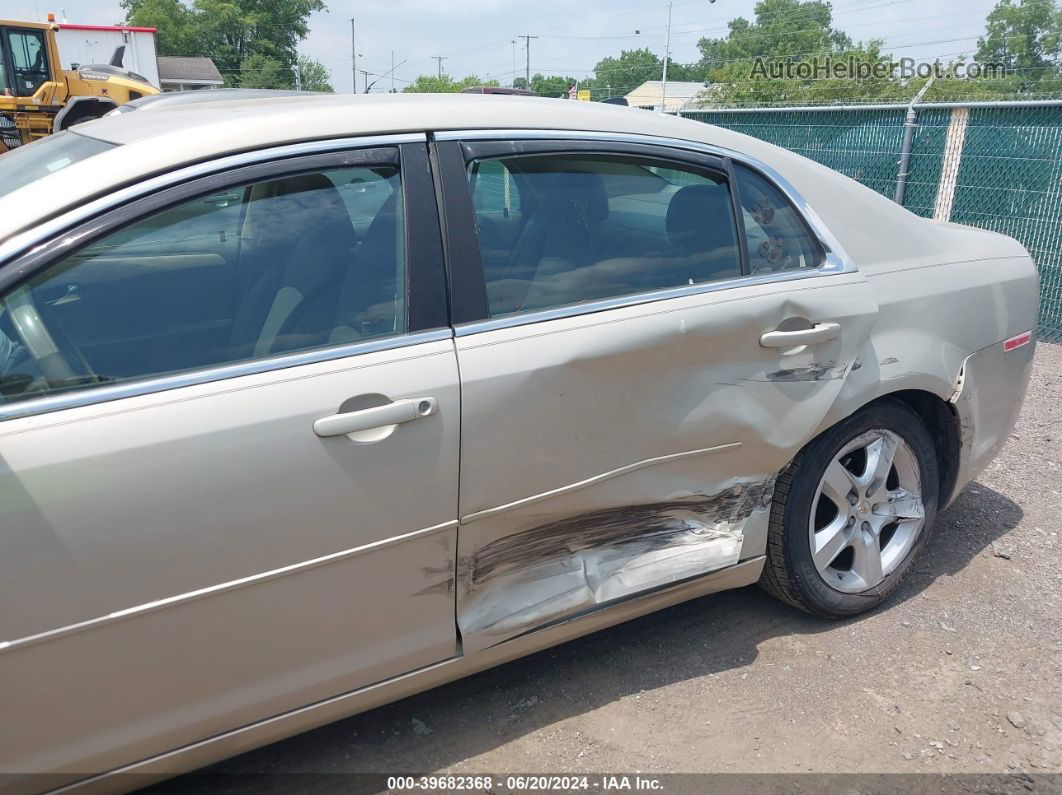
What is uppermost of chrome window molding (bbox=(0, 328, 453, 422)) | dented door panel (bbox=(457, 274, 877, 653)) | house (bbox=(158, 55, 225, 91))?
house (bbox=(158, 55, 225, 91))

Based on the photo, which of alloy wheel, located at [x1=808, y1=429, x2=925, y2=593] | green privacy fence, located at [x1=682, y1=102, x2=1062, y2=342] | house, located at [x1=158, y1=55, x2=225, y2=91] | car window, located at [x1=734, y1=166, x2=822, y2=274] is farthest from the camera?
house, located at [x1=158, y1=55, x2=225, y2=91]

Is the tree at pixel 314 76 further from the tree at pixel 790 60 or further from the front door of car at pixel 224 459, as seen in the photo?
the front door of car at pixel 224 459

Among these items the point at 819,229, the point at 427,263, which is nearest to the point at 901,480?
the point at 819,229

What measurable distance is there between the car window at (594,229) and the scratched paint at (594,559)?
0.66 meters

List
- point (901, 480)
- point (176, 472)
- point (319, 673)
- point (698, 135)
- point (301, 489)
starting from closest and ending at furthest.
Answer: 1. point (176, 472)
2. point (301, 489)
3. point (319, 673)
4. point (698, 135)
5. point (901, 480)

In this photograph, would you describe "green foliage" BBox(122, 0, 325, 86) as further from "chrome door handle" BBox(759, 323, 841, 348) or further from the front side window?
"chrome door handle" BBox(759, 323, 841, 348)

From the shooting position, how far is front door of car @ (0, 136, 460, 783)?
168cm

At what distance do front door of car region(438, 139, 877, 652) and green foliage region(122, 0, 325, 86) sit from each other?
223 feet

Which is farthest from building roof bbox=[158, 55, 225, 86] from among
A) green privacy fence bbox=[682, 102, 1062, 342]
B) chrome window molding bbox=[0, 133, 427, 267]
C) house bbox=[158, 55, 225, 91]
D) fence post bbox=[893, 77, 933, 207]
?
chrome window molding bbox=[0, 133, 427, 267]

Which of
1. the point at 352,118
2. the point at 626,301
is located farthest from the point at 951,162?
the point at 352,118

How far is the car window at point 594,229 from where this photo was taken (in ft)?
7.41

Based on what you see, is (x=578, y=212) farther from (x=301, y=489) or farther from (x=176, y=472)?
(x=176, y=472)

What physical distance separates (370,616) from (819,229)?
188cm

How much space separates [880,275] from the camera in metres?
2.81
